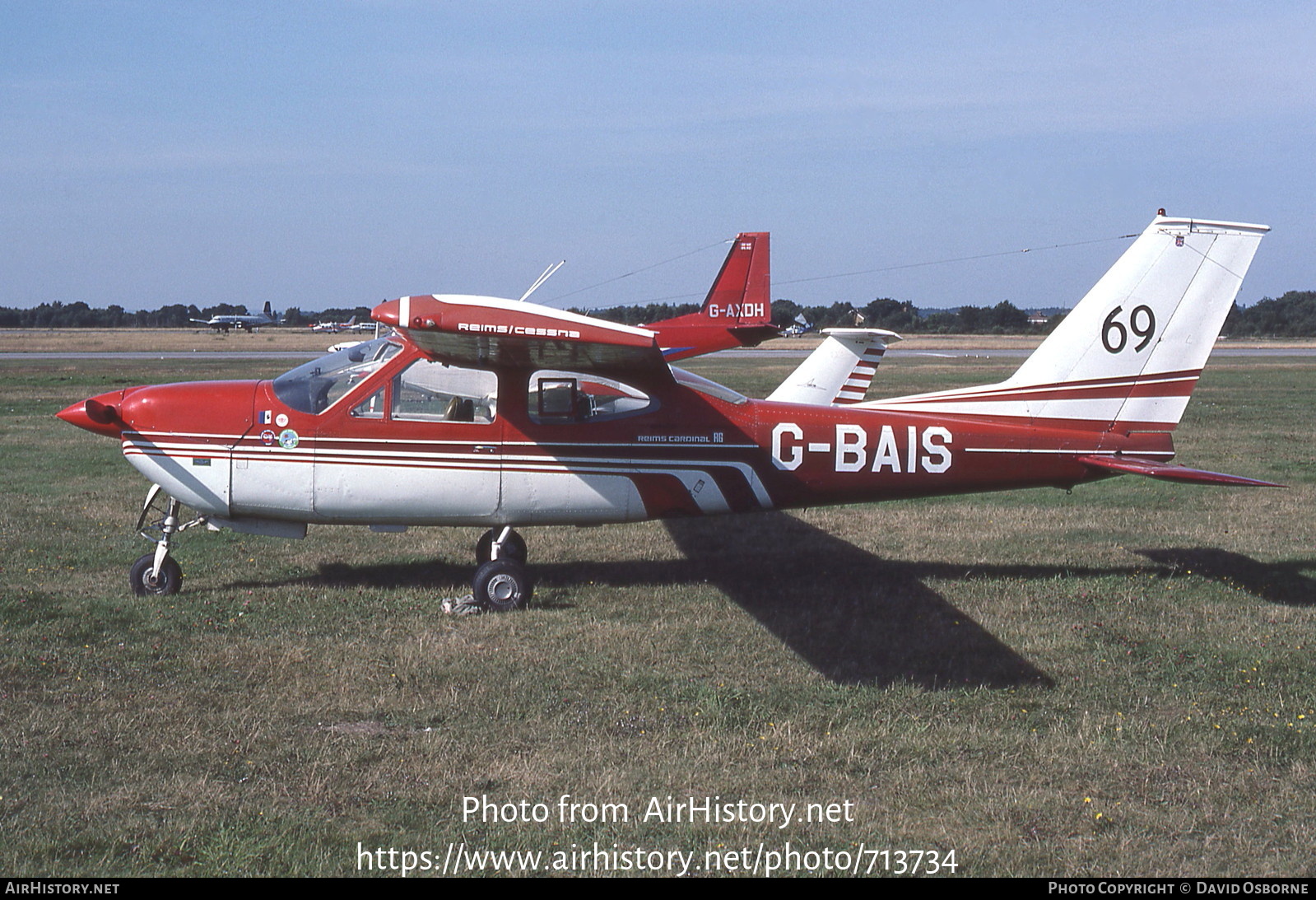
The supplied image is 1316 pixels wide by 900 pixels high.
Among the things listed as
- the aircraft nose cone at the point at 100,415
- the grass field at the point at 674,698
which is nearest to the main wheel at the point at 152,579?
the grass field at the point at 674,698

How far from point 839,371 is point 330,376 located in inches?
325

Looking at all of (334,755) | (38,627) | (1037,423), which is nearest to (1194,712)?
(1037,423)

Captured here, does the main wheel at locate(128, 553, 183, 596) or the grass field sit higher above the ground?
the main wheel at locate(128, 553, 183, 596)

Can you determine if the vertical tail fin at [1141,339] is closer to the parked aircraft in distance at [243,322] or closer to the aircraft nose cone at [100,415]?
the aircraft nose cone at [100,415]

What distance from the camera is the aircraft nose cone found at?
858cm

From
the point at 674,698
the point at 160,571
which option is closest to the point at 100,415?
the point at 160,571

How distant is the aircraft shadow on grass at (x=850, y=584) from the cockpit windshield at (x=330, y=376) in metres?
1.71

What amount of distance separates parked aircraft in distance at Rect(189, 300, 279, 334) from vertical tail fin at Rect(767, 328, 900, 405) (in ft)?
308

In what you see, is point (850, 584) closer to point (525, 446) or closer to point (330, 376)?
point (525, 446)

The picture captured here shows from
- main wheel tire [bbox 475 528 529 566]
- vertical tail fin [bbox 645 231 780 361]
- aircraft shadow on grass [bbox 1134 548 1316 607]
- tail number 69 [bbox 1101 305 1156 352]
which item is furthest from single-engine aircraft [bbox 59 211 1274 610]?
vertical tail fin [bbox 645 231 780 361]

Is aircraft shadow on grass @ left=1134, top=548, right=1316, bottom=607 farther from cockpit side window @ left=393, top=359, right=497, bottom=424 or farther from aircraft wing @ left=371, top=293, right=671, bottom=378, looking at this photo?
cockpit side window @ left=393, top=359, right=497, bottom=424

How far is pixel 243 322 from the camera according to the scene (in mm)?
104688

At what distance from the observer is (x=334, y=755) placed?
18.8 feet
